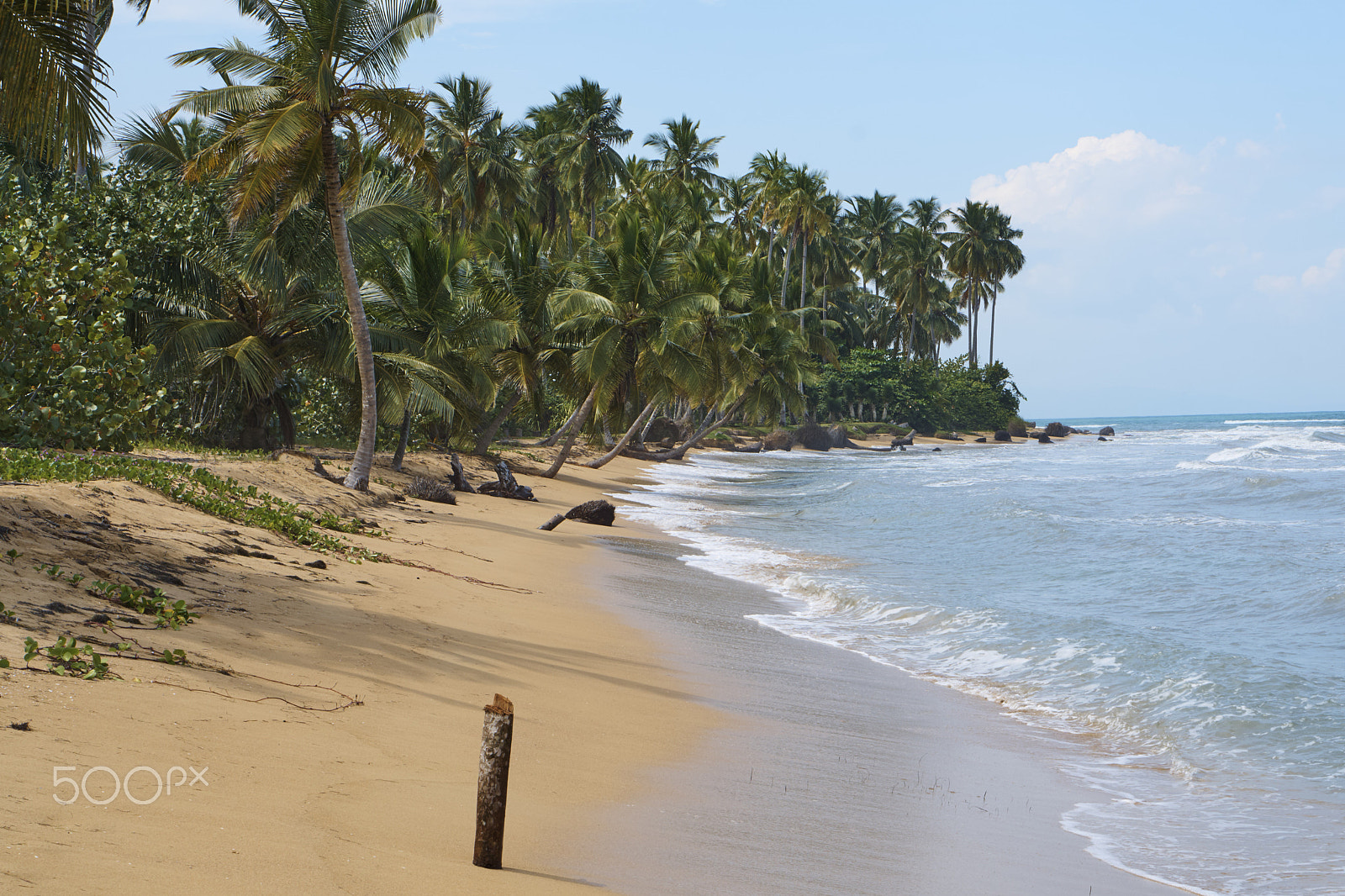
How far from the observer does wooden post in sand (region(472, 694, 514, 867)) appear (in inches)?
140

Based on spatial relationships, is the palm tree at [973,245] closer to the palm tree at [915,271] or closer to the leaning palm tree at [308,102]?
the palm tree at [915,271]

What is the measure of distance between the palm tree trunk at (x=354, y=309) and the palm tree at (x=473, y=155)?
2808cm

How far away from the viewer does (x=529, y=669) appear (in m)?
7.16

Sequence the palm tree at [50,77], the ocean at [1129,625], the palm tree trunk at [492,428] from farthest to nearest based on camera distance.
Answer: the palm tree trunk at [492,428], the palm tree at [50,77], the ocean at [1129,625]

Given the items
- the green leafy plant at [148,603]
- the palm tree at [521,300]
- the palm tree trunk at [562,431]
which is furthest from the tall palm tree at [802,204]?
the green leafy plant at [148,603]

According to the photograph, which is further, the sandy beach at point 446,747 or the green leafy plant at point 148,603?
the green leafy plant at point 148,603

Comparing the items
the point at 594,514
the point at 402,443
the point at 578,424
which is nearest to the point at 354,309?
the point at 402,443

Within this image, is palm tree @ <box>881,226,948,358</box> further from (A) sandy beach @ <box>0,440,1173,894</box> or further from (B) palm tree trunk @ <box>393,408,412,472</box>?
(A) sandy beach @ <box>0,440,1173,894</box>

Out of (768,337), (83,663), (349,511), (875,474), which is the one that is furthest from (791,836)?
(768,337)

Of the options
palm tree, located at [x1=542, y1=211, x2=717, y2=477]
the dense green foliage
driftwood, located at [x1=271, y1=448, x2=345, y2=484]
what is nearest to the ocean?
palm tree, located at [x1=542, y1=211, x2=717, y2=477]

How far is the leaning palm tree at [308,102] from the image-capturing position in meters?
13.1

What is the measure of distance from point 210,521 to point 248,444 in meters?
10.5

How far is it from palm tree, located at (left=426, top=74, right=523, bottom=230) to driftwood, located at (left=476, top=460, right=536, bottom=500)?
24.6m

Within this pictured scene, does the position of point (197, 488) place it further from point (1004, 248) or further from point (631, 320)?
point (1004, 248)
